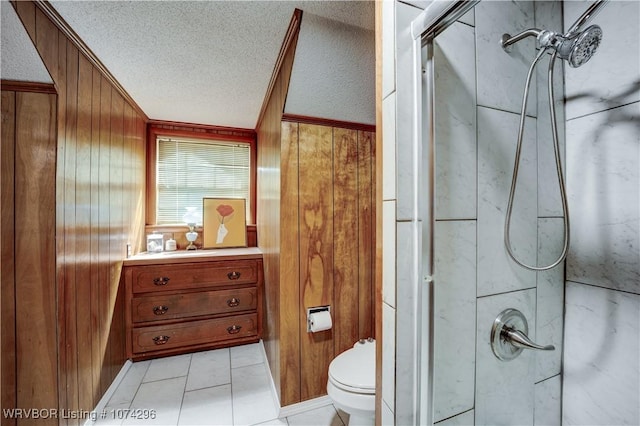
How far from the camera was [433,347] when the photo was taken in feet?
2.19

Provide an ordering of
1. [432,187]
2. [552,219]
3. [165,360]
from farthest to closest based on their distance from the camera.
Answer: [165,360] < [552,219] < [432,187]

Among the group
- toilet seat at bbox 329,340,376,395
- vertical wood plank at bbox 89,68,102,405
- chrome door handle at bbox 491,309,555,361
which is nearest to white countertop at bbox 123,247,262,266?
vertical wood plank at bbox 89,68,102,405

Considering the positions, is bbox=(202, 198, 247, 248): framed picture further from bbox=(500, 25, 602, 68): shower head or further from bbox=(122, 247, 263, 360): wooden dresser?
bbox=(500, 25, 602, 68): shower head

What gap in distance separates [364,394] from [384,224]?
94cm

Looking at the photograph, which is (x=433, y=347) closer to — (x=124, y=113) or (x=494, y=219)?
(x=494, y=219)

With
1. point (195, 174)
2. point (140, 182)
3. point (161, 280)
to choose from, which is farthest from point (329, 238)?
point (140, 182)

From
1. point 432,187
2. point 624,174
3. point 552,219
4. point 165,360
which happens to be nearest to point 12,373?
point 165,360

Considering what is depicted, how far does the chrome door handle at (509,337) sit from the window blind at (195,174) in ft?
8.36

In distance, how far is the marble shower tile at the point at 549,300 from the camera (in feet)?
3.05

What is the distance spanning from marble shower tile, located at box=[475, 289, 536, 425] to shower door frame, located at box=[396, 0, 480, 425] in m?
0.25

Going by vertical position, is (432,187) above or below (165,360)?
above

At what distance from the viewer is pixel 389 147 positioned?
689 mm

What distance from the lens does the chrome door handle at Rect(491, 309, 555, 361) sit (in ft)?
2.71

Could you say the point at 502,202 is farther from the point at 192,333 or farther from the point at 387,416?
the point at 192,333
